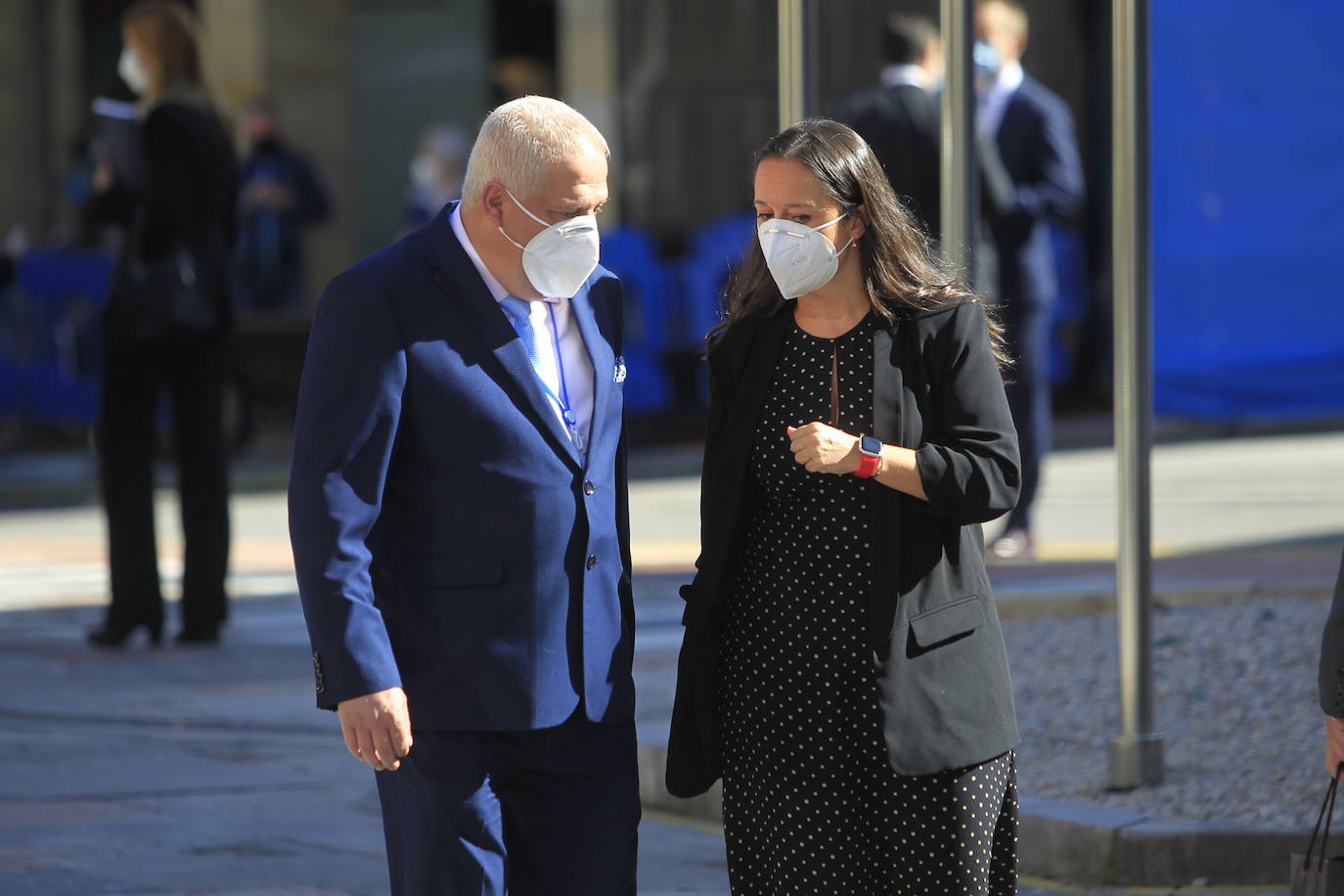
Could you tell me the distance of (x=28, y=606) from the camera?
9523 mm

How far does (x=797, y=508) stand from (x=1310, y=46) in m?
10.1

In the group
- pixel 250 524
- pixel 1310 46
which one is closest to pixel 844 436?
pixel 250 524

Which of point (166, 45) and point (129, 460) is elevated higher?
point (166, 45)

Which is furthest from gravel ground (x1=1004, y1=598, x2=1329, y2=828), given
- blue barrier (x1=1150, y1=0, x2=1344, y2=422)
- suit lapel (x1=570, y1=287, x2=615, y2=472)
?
blue barrier (x1=1150, y1=0, x2=1344, y2=422)

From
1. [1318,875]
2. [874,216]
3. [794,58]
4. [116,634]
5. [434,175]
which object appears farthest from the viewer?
[434,175]

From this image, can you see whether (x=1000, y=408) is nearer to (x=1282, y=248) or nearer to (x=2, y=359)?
(x=1282, y=248)

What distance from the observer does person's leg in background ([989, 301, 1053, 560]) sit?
930cm

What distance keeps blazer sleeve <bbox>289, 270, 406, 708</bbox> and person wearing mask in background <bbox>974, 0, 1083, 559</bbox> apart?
6.16 meters

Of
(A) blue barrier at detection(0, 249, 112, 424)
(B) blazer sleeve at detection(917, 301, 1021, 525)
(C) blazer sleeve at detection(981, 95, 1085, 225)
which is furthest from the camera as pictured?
(A) blue barrier at detection(0, 249, 112, 424)

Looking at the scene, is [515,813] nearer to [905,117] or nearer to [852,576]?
[852,576]

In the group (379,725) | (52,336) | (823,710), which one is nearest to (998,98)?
(823,710)

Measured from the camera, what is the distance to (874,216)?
3680 millimetres

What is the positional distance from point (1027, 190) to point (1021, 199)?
72 millimetres

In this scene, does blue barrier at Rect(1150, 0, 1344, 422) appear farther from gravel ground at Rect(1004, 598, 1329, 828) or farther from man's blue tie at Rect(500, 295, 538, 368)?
man's blue tie at Rect(500, 295, 538, 368)
